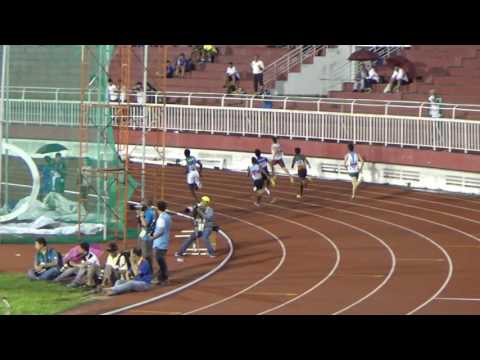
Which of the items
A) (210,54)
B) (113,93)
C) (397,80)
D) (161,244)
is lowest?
(161,244)

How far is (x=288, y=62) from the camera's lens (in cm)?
4650

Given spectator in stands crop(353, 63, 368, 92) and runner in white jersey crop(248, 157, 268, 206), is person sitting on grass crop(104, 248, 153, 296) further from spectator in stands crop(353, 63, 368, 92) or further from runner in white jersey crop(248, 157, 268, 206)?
spectator in stands crop(353, 63, 368, 92)

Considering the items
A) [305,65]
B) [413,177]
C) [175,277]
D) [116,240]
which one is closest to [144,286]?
[175,277]

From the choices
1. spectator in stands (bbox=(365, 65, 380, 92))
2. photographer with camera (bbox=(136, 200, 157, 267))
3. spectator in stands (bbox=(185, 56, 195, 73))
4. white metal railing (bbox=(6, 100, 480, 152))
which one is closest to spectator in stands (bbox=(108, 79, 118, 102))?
white metal railing (bbox=(6, 100, 480, 152))

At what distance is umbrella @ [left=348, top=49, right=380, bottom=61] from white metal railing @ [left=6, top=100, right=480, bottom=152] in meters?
5.59

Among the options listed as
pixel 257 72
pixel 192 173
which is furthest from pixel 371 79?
pixel 192 173

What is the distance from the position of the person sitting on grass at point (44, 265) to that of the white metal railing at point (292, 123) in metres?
4.69

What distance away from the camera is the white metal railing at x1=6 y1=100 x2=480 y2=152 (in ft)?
93.2

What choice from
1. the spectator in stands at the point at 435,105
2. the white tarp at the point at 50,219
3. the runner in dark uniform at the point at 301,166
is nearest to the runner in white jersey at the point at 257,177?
the runner in dark uniform at the point at 301,166

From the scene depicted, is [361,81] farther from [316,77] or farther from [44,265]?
[44,265]

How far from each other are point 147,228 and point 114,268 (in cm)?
189

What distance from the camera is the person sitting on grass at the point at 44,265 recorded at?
2241cm
